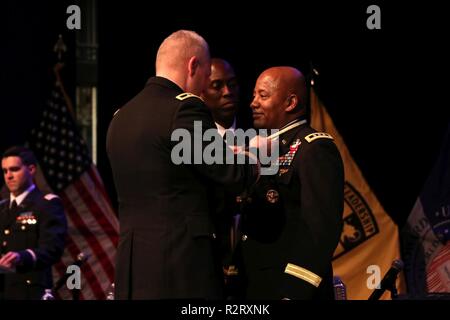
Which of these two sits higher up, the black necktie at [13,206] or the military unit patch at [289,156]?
the military unit patch at [289,156]

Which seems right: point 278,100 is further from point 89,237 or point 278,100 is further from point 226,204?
point 89,237

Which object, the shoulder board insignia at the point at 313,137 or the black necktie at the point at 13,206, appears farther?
the black necktie at the point at 13,206

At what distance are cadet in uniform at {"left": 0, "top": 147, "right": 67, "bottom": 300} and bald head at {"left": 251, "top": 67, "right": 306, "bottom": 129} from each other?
97.5 inches

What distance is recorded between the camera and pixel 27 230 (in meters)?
6.14

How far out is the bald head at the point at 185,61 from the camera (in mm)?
3387

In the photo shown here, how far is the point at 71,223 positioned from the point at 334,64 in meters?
2.37

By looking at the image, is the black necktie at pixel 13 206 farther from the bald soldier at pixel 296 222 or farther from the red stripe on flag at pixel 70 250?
the bald soldier at pixel 296 222

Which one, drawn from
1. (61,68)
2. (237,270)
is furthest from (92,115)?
(237,270)

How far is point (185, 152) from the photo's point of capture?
3.20 metres

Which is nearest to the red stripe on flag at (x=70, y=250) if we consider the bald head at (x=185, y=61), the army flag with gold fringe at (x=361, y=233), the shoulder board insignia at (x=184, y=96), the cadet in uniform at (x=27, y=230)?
the cadet in uniform at (x=27, y=230)

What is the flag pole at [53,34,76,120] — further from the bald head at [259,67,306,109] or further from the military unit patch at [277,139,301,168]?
the military unit patch at [277,139,301,168]

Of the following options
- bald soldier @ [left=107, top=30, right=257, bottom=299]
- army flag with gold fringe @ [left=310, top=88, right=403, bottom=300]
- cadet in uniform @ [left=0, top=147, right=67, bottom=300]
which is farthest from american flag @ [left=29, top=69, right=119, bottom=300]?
bald soldier @ [left=107, top=30, right=257, bottom=299]

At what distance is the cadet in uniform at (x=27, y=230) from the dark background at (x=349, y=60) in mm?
1095

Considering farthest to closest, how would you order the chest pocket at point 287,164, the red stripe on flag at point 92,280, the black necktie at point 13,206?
the red stripe on flag at point 92,280
the black necktie at point 13,206
the chest pocket at point 287,164
